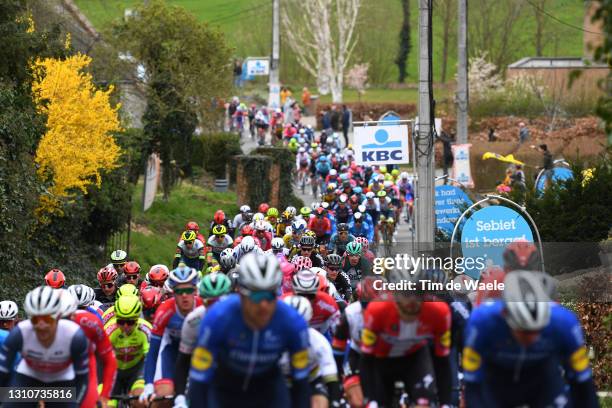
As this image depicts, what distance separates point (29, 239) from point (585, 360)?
19105 millimetres

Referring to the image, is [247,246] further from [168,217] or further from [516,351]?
[168,217]

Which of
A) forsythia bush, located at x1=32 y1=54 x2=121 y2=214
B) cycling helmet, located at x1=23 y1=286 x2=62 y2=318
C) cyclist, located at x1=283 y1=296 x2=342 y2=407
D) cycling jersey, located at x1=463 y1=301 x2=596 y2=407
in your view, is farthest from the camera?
forsythia bush, located at x1=32 y1=54 x2=121 y2=214

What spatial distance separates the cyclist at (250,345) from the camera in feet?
24.2

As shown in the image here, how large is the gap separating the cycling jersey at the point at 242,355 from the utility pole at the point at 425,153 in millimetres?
12130

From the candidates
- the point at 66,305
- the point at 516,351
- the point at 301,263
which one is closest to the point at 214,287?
the point at 66,305

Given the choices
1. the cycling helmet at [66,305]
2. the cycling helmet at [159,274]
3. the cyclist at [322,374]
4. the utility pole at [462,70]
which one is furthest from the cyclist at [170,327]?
the utility pole at [462,70]

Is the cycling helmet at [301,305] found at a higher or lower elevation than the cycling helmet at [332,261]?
lower

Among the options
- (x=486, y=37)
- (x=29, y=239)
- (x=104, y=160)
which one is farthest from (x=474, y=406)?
(x=486, y=37)

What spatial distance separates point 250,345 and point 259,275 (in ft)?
1.55

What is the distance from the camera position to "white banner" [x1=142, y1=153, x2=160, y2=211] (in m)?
37.1

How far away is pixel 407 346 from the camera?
8594mm

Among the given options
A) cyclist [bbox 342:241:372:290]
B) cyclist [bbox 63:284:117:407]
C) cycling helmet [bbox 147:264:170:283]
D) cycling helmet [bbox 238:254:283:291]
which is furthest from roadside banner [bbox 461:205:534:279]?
cycling helmet [bbox 238:254:283:291]

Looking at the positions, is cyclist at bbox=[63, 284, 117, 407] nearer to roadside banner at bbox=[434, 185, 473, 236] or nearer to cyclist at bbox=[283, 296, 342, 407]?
cyclist at bbox=[283, 296, 342, 407]

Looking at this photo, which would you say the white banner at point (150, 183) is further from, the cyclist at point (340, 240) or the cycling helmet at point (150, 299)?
the cycling helmet at point (150, 299)
